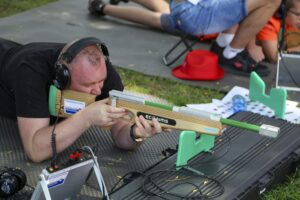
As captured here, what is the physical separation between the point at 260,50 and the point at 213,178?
2419 millimetres

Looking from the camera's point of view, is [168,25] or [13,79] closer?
[13,79]

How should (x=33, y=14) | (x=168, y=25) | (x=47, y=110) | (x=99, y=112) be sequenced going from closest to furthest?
(x=99, y=112) < (x=47, y=110) < (x=168, y=25) < (x=33, y=14)

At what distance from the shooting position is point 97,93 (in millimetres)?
2926

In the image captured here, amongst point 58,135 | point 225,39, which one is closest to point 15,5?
point 225,39

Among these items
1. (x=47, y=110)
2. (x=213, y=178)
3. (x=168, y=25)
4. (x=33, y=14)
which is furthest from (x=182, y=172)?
(x=33, y=14)

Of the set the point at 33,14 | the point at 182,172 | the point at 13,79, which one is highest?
the point at 13,79

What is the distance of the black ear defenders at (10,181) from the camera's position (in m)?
2.71

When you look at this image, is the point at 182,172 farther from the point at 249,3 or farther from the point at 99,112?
the point at 249,3

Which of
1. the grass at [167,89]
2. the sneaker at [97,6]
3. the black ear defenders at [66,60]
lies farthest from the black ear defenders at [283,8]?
the black ear defenders at [66,60]

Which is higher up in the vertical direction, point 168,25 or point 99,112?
point 99,112

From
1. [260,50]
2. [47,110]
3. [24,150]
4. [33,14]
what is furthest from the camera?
[33,14]

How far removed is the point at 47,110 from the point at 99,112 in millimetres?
358

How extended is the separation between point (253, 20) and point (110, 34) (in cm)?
159

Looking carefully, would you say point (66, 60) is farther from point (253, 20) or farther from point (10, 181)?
point (253, 20)
